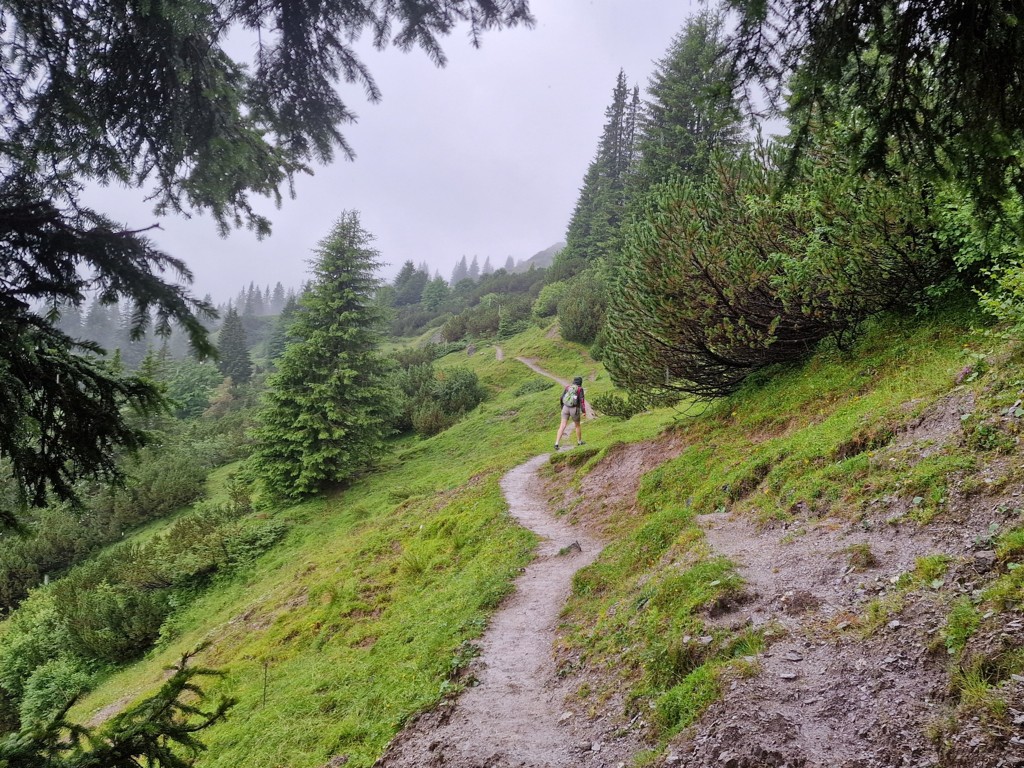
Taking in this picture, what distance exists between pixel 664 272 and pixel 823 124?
6.76 meters

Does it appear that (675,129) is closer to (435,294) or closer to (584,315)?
(584,315)

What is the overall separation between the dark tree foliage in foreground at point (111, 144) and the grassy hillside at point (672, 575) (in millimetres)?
1901

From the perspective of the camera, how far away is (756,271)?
8711 mm

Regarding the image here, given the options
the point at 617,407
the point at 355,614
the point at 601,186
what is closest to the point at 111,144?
the point at 355,614

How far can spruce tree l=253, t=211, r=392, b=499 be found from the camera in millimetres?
17953

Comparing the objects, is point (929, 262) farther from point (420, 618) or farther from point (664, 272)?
point (420, 618)

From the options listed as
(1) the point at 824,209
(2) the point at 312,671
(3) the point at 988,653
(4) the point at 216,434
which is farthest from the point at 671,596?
(4) the point at 216,434

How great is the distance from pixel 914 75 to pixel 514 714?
5392 millimetres

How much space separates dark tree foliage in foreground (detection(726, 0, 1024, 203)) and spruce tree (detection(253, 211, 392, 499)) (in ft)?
56.2

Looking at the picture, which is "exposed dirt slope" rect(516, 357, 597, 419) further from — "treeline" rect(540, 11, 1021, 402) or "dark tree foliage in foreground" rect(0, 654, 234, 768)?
"dark tree foliage in foreground" rect(0, 654, 234, 768)

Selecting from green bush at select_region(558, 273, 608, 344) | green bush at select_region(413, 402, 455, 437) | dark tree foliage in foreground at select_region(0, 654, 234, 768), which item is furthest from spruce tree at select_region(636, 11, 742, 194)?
dark tree foliage in foreground at select_region(0, 654, 234, 768)

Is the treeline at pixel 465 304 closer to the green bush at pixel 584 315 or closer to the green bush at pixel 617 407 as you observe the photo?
the green bush at pixel 584 315

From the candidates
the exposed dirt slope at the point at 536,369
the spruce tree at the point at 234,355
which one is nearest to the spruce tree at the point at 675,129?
the exposed dirt slope at the point at 536,369

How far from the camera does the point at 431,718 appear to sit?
15.9 feet
